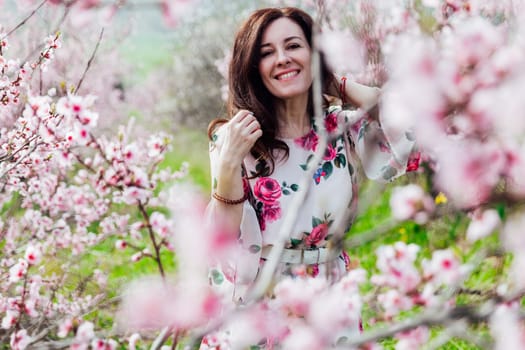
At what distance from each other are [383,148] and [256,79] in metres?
0.48

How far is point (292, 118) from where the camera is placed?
2.00 meters

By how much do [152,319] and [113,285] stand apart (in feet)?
10.2

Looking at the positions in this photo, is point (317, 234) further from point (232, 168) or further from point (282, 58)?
point (282, 58)

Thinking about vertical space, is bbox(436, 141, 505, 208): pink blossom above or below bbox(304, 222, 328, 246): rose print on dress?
below

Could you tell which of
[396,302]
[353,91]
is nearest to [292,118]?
[353,91]

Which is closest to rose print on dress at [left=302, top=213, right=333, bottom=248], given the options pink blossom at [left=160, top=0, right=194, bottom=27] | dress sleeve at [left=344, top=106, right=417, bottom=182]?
dress sleeve at [left=344, top=106, right=417, bottom=182]

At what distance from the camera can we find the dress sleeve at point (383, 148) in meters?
1.94

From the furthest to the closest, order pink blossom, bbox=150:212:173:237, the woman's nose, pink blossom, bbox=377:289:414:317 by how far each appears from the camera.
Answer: pink blossom, bbox=150:212:173:237 → the woman's nose → pink blossom, bbox=377:289:414:317

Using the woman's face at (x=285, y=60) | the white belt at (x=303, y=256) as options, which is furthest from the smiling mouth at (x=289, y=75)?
the white belt at (x=303, y=256)

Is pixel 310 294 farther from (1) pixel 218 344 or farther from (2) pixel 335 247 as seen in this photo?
(2) pixel 335 247

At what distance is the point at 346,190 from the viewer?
1934 mm

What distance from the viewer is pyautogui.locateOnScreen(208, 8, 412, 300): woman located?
1857 millimetres

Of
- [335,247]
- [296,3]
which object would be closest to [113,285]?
[335,247]

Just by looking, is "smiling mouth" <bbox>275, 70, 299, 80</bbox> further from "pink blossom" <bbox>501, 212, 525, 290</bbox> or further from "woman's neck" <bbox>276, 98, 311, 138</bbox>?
"pink blossom" <bbox>501, 212, 525, 290</bbox>
